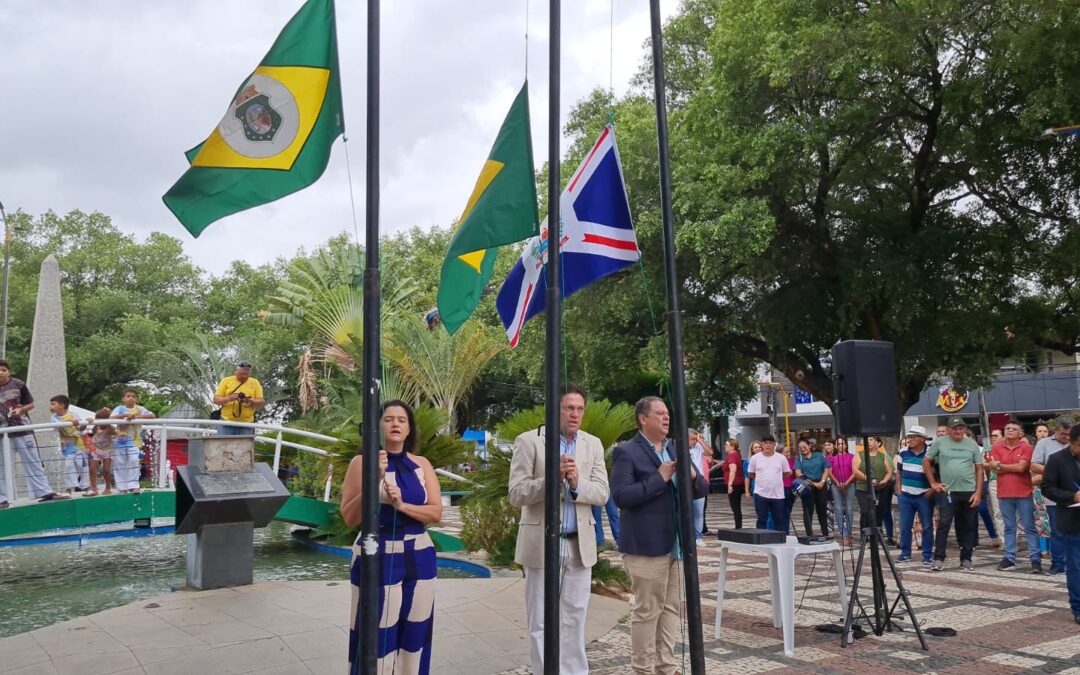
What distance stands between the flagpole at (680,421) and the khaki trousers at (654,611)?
27 centimetres

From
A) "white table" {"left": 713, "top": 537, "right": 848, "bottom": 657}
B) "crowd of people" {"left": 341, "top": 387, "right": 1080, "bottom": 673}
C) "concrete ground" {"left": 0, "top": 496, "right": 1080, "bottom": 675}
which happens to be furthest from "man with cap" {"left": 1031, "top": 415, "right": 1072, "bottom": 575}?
"white table" {"left": 713, "top": 537, "right": 848, "bottom": 657}

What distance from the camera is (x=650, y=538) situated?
5.48 m

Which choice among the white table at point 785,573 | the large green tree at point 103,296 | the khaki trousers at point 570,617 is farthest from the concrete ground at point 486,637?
the large green tree at point 103,296

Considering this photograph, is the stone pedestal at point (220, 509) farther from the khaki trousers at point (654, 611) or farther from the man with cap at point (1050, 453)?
the man with cap at point (1050, 453)

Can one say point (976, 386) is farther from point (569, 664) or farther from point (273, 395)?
point (273, 395)

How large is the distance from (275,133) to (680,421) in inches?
104

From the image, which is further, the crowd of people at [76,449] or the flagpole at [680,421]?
the crowd of people at [76,449]

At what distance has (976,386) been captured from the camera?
64.1 feet

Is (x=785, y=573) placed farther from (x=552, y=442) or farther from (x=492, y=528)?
(x=492, y=528)

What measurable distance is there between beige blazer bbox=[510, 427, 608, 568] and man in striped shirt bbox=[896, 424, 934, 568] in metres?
7.76

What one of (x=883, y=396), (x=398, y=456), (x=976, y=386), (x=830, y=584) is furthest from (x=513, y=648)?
(x=976, y=386)

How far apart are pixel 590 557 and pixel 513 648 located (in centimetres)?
165

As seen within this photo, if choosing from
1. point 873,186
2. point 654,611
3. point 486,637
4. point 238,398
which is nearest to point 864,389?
point 654,611

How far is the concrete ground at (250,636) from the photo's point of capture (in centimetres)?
568
